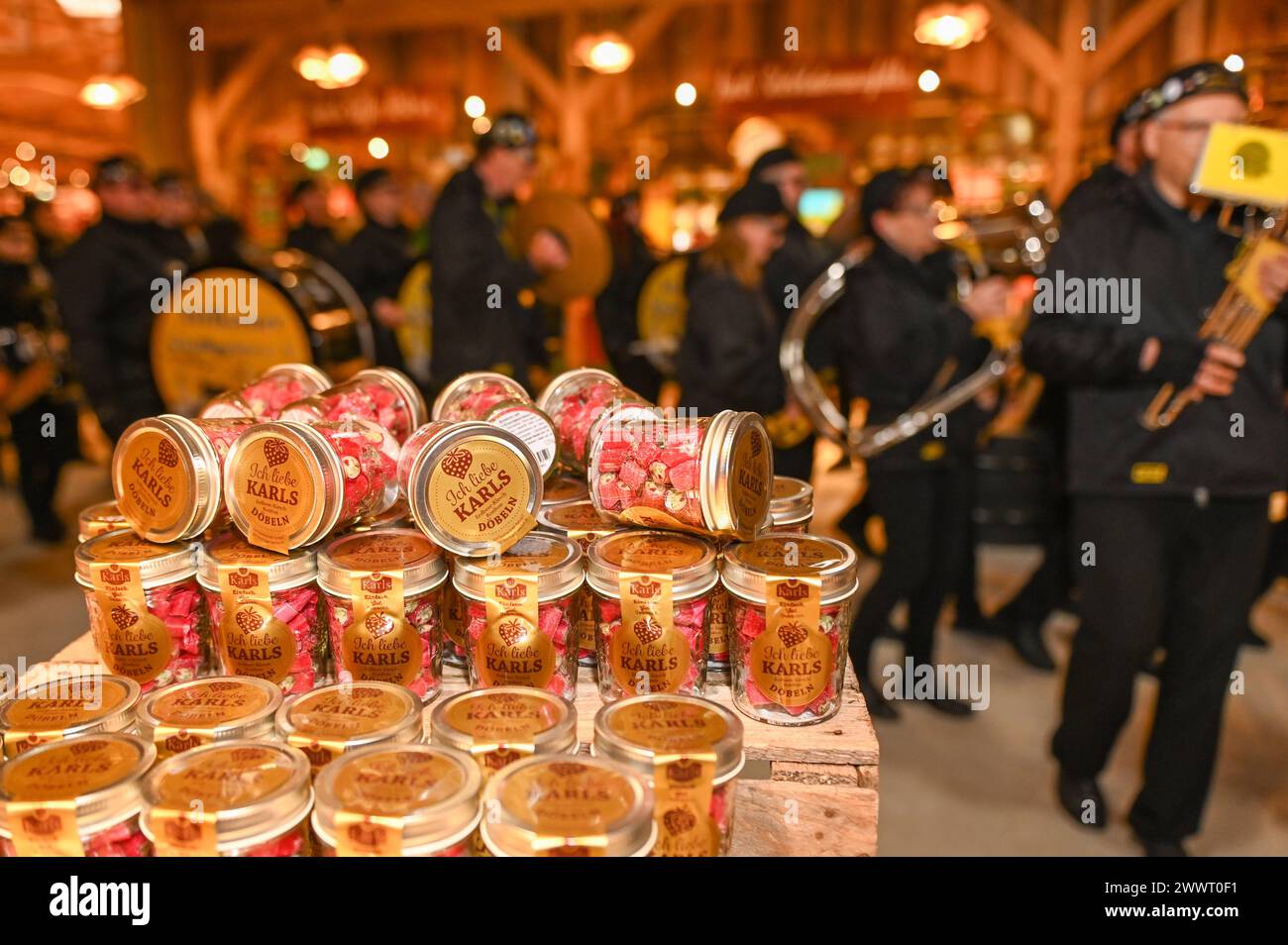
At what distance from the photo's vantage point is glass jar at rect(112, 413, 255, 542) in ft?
4.71

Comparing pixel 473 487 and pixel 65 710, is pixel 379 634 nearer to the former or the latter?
pixel 473 487

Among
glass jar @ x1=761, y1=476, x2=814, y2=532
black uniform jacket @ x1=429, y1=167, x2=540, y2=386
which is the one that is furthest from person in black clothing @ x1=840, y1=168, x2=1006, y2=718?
black uniform jacket @ x1=429, y1=167, x2=540, y2=386

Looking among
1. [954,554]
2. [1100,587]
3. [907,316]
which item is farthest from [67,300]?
[1100,587]

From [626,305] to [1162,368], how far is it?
338 centimetres

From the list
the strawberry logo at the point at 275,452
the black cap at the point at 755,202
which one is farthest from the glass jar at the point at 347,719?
the black cap at the point at 755,202

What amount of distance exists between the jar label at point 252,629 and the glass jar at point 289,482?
61 millimetres

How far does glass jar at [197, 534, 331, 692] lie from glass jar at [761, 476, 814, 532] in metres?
0.80

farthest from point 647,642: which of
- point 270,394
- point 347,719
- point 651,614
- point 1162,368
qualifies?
point 1162,368

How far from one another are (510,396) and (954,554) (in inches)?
81.3

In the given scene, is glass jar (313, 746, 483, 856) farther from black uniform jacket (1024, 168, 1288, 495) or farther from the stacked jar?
black uniform jacket (1024, 168, 1288, 495)

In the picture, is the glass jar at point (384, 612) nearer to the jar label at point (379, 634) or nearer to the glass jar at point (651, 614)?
the jar label at point (379, 634)

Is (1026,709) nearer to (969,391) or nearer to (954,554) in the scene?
(954,554)

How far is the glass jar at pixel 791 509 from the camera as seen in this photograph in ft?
5.63

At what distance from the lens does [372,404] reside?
5.78 ft
